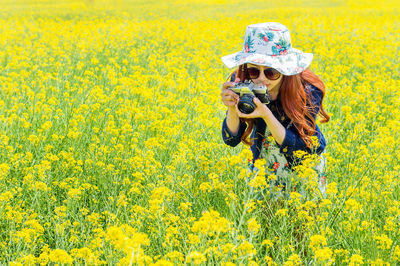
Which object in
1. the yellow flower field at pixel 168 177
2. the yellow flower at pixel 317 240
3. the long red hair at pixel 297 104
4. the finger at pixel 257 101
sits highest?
the finger at pixel 257 101

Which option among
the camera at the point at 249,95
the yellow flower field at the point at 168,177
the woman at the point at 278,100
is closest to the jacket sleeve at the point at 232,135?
the woman at the point at 278,100

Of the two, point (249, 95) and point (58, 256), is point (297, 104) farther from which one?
point (58, 256)

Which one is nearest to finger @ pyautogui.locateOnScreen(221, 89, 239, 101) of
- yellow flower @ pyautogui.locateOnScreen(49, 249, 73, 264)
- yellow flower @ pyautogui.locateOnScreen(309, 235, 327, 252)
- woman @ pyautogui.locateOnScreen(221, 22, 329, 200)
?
woman @ pyautogui.locateOnScreen(221, 22, 329, 200)

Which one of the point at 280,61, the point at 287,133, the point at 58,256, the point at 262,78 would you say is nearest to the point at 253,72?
the point at 262,78

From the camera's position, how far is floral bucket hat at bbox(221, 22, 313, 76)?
2.80 metres

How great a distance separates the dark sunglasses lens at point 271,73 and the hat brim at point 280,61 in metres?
0.06

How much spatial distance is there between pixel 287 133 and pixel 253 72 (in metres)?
0.39

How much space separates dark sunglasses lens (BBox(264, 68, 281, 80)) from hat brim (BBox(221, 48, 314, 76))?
65 mm

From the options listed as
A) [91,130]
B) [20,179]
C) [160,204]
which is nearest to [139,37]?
[91,130]

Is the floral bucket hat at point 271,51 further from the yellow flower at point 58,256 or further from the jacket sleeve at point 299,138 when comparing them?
the yellow flower at point 58,256

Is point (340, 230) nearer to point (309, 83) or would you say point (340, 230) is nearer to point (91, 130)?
point (309, 83)

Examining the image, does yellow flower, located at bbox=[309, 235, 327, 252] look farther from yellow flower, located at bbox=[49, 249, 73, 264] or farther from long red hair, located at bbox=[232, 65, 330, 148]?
yellow flower, located at bbox=[49, 249, 73, 264]

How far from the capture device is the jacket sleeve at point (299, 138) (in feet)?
9.21

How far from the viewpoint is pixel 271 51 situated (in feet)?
9.35
